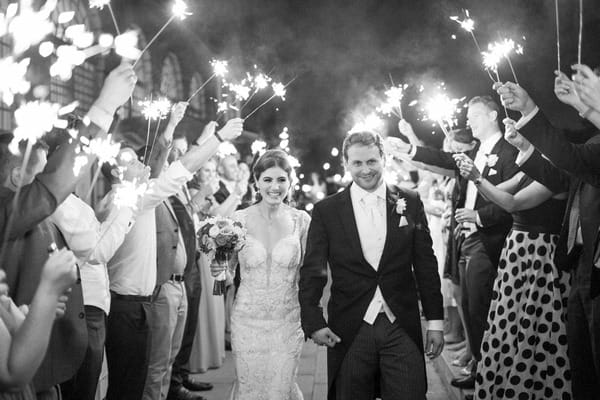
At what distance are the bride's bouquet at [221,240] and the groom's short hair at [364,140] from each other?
116 cm

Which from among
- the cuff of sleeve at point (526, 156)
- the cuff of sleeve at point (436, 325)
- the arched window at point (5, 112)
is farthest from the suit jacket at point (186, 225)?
the arched window at point (5, 112)

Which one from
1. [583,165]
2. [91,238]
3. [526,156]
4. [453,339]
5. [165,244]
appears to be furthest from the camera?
[453,339]

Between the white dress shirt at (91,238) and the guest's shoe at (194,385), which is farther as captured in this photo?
the guest's shoe at (194,385)

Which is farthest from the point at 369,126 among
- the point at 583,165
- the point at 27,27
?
the point at 27,27

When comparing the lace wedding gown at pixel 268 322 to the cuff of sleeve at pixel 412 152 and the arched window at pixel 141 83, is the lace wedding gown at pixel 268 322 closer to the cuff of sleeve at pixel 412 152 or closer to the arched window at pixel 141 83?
the cuff of sleeve at pixel 412 152

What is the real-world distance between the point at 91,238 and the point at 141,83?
53.7ft

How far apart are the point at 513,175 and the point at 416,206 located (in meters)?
1.45

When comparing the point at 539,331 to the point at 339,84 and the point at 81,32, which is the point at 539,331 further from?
the point at 339,84

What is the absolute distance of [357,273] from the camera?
14.1ft

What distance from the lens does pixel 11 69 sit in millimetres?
2438

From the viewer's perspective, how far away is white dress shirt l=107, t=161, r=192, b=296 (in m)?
4.91

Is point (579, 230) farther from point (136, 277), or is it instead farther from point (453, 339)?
point (453, 339)

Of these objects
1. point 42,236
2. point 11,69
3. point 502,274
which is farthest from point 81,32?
point 502,274

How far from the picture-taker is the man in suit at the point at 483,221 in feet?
18.1
